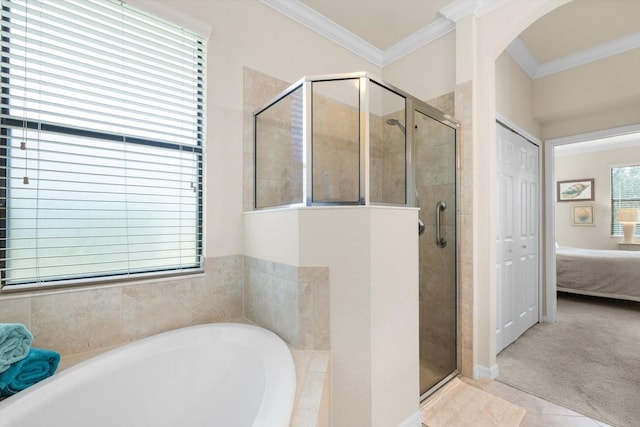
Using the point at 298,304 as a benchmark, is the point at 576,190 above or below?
above

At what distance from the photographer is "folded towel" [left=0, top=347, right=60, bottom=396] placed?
98 cm

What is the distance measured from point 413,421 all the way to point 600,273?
163 inches

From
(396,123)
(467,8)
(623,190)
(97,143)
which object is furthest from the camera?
(623,190)

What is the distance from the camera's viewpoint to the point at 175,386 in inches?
50.6

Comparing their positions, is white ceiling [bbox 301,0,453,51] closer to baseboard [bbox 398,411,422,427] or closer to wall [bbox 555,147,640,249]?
baseboard [bbox 398,411,422,427]

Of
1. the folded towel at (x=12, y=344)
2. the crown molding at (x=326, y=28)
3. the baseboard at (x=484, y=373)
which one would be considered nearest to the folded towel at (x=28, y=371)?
the folded towel at (x=12, y=344)

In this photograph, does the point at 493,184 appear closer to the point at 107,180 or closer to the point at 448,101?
the point at 448,101

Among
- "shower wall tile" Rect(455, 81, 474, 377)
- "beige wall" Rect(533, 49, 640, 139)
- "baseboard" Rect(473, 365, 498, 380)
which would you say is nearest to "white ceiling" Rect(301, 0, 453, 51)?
"shower wall tile" Rect(455, 81, 474, 377)

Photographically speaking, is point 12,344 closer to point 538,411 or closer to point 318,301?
point 318,301

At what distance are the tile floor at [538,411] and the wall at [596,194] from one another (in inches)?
218

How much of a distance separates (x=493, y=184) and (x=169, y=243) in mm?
2229

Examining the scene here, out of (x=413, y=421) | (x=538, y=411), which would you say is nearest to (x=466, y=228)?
(x=538, y=411)

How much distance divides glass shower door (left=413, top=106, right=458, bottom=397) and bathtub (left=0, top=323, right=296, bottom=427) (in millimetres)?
1109

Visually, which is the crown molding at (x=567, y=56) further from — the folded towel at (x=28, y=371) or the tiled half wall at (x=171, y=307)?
the folded towel at (x=28, y=371)
